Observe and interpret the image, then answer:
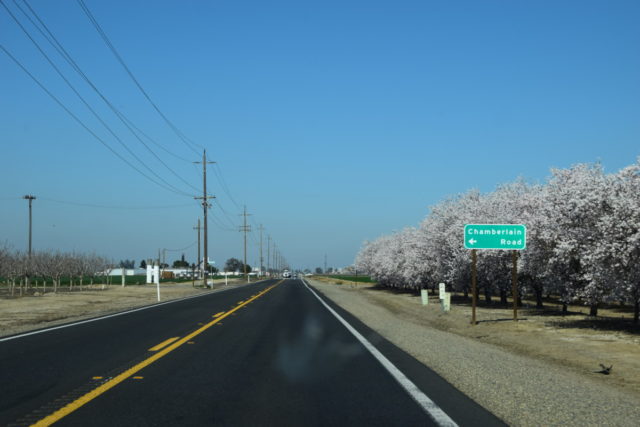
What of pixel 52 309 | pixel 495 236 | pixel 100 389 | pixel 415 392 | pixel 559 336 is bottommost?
pixel 559 336

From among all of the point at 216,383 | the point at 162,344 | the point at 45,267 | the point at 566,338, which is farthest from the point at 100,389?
the point at 45,267

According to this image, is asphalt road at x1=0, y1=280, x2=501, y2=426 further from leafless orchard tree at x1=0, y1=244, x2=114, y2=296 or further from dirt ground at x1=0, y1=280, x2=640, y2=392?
leafless orchard tree at x1=0, y1=244, x2=114, y2=296

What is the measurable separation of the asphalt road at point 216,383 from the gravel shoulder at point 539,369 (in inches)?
20.2

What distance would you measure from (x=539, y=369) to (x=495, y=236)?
10341 mm

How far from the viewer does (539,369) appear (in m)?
10.0

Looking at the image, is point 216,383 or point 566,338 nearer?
point 216,383

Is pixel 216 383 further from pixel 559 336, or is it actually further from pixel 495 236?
pixel 495 236

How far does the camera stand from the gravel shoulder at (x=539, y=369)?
6738mm

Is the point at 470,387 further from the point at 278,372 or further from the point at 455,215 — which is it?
the point at 455,215

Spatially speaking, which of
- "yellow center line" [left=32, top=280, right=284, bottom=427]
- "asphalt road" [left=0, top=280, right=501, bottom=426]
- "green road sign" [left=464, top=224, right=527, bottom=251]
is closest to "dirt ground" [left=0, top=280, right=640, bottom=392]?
"green road sign" [left=464, top=224, right=527, bottom=251]

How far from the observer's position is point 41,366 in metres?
9.20

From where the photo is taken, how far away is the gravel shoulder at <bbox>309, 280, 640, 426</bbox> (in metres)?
6.74

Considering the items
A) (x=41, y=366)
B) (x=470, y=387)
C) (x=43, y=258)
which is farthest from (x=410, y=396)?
(x=43, y=258)

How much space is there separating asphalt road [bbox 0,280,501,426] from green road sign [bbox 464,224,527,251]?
292 inches
